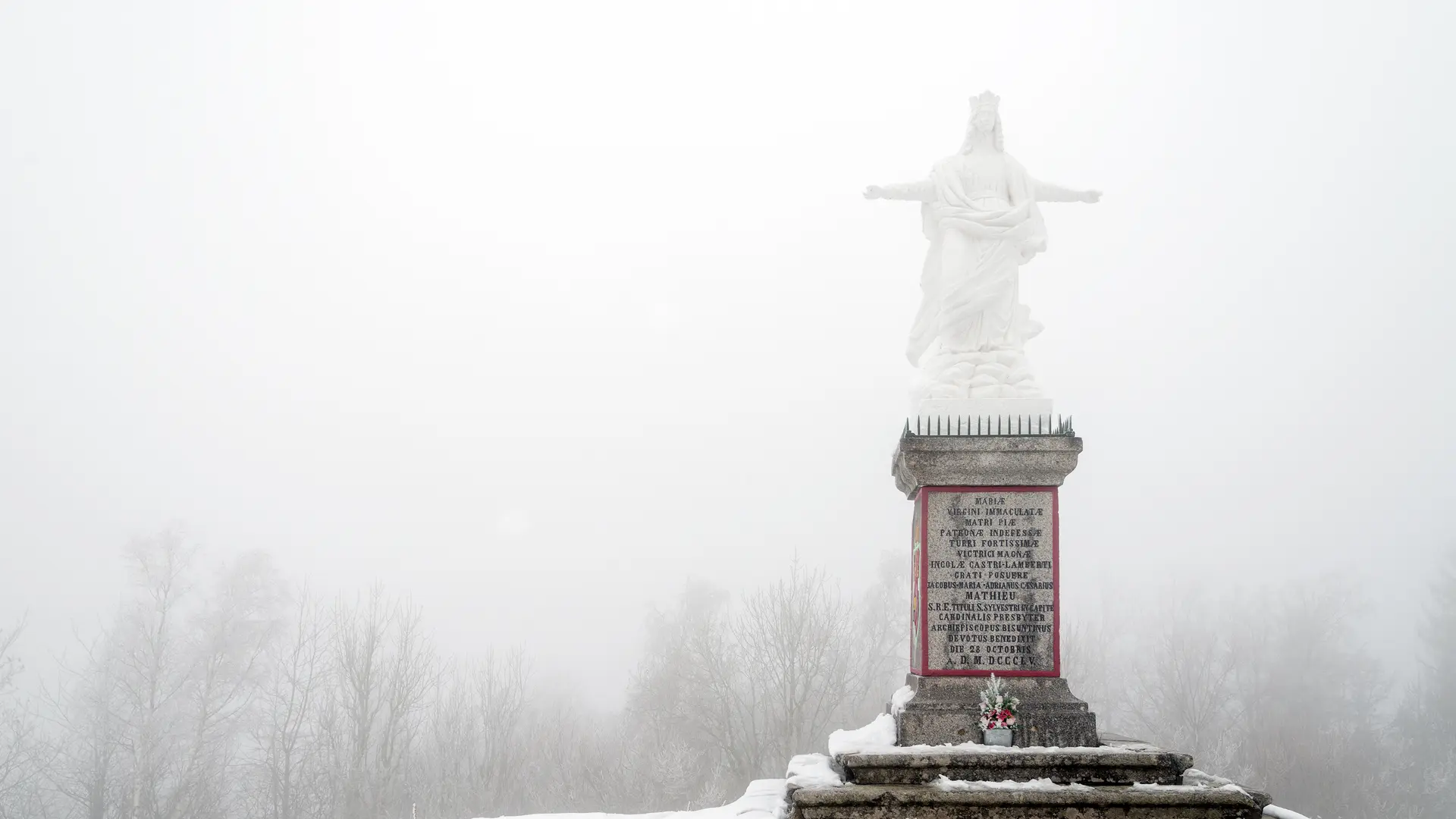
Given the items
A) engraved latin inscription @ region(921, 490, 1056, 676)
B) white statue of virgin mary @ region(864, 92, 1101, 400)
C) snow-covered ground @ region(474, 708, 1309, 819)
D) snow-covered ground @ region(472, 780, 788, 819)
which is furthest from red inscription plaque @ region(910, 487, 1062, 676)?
snow-covered ground @ region(472, 780, 788, 819)

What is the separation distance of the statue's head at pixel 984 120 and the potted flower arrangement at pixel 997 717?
548 cm

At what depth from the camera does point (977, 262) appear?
976cm

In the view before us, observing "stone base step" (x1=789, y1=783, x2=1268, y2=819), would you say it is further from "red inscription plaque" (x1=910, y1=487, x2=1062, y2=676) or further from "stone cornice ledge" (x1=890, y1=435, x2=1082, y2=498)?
"stone cornice ledge" (x1=890, y1=435, x2=1082, y2=498)

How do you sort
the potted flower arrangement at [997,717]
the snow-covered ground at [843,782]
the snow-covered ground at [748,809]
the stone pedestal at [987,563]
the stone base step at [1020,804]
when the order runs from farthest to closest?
the snow-covered ground at [748,809]
the stone pedestal at [987,563]
the potted flower arrangement at [997,717]
the snow-covered ground at [843,782]
the stone base step at [1020,804]

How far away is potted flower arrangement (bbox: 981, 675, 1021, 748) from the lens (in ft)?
26.5

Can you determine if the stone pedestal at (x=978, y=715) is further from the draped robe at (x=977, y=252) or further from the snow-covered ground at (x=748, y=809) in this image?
the draped robe at (x=977, y=252)

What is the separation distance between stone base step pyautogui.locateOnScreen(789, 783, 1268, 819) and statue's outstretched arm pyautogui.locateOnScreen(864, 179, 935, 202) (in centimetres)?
583

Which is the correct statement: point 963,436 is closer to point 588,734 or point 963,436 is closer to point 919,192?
point 919,192

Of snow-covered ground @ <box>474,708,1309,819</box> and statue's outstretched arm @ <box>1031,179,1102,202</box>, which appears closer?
snow-covered ground @ <box>474,708,1309,819</box>

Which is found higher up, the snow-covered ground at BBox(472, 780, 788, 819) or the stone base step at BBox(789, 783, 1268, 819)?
the stone base step at BBox(789, 783, 1268, 819)

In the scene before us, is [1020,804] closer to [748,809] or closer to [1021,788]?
[1021,788]

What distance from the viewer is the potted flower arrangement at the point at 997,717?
8.06m

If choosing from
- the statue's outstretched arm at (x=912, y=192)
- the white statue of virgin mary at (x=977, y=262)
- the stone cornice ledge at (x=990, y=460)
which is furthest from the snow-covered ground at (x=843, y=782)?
the statue's outstretched arm at (x=912, y=192)

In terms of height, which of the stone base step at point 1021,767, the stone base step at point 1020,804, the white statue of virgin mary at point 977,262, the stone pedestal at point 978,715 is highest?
the white statue of virgin mary at point 977,262
